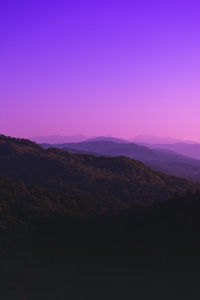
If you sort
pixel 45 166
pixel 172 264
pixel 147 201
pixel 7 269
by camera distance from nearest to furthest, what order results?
pixel 172 264
pixel 7 269
pixel 147 201
pixel 45 166

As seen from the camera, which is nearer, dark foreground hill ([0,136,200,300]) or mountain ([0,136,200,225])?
dark foreground hill ([0,136,200,300])

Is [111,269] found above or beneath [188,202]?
beneath

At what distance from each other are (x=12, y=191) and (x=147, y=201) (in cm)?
2630

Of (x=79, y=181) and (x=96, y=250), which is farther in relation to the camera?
(x=79, y=181)

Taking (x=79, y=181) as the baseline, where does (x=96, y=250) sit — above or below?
above

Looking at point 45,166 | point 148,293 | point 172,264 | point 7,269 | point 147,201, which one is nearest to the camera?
point 148,293

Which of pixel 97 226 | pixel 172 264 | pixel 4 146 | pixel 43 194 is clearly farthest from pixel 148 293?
pixel 4 146

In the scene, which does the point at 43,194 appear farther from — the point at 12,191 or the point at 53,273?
the point at 53,273

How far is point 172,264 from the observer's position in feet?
55.1

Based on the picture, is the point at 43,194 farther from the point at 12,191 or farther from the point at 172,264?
the point at 172,264

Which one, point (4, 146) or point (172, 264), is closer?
point (172, 264)

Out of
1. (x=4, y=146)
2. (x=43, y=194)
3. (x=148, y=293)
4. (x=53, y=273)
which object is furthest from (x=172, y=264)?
(x=4, y=146)

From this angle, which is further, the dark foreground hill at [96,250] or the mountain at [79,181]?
the mountain at [79,181]

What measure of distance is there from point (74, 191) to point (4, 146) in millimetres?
39566
